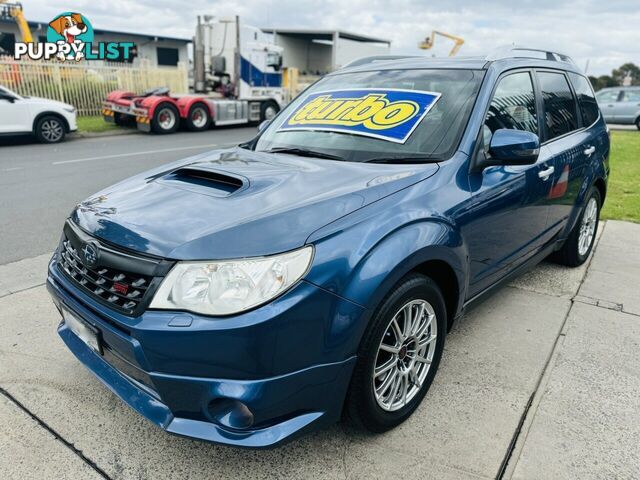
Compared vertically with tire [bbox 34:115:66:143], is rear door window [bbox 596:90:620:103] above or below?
above

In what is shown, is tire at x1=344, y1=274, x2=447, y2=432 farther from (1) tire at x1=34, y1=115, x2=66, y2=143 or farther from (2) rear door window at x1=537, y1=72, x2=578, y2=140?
(1) tire at x1=34, y1=115, x2=66, y2=143

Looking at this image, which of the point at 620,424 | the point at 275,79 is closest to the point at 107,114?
the point at 275,79

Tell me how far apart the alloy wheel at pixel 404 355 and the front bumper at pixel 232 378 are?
331 mm

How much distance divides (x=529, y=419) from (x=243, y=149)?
2339 mm

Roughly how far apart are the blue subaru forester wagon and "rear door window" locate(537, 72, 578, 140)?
220 mm

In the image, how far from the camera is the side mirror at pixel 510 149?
2.68 m

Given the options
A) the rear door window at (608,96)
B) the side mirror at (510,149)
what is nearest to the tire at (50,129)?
the side mirror at (510,149)

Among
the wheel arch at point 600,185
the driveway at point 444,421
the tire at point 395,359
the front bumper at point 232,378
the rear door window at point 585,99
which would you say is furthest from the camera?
the wheel arch at point 600,185

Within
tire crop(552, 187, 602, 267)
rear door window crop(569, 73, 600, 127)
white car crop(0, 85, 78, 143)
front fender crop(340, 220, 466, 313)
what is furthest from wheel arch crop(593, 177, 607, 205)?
white car crop(0, 85, 78, 143)

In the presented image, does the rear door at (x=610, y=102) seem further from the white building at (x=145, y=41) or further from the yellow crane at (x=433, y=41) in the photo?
the white building at (x=145, y=41)

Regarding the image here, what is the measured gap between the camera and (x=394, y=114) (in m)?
2.96

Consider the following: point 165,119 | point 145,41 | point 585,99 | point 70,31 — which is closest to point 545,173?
point 585,99

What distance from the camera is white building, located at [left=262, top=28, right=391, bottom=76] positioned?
1226 inches

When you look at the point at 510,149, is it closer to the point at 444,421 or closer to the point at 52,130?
the point at 444,421
